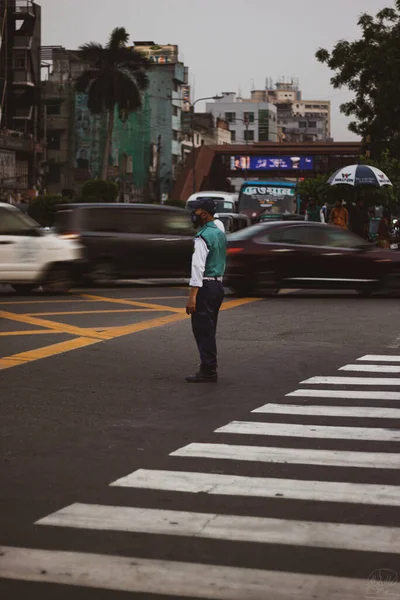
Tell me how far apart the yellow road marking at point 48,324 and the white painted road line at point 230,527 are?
344 inches

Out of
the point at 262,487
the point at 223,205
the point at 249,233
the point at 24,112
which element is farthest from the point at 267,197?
the point at 262,487

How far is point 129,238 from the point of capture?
23438 millimetres

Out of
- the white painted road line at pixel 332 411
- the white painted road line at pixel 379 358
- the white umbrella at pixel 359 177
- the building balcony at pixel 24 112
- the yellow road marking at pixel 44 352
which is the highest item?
the building balcony at pixel 24 112

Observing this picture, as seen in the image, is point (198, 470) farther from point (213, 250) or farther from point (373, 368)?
point (373, 368)

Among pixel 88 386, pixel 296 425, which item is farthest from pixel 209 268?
pixel 296 425

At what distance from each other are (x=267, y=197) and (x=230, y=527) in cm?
5444

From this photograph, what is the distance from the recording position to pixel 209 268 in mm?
10711

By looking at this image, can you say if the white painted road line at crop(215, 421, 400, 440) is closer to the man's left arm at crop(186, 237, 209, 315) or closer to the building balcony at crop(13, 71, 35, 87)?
the man's left arm at crop(186, 237, 209, 315)

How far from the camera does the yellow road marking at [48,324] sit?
49.1 ft

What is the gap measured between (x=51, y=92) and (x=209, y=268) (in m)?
92.3

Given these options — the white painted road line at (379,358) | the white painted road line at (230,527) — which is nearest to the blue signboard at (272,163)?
the white painted road line at (379,358)

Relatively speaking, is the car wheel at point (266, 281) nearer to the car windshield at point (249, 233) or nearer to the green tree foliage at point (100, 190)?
the car windshield at point (249, 233)

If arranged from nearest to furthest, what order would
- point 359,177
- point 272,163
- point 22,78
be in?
point 359,177 < point 22,78 < point 272,163

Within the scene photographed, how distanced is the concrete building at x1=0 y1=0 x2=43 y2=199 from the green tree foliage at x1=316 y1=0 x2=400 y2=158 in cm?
3804
